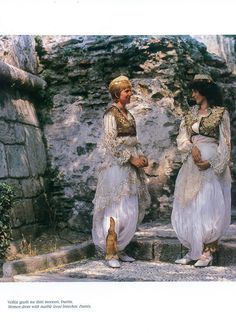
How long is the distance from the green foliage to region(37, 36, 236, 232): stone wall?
116 cm

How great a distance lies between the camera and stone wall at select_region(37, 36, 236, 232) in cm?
608

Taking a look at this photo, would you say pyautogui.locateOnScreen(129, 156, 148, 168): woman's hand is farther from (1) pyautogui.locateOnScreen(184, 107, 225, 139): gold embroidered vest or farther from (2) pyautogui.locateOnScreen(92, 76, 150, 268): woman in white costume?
(1) pyautogui.locateOnScreen(184, 107, 225, 139): gold embroidered vest

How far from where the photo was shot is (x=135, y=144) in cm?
499

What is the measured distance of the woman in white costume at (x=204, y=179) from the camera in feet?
15.6

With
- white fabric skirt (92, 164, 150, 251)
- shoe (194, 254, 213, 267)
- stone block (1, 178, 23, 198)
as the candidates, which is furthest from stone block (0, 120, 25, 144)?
shoe (194, 254, 213, 267)

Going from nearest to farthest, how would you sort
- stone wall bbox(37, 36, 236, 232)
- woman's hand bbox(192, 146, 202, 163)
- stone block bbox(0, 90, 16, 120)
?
woman's hand bbox(192, 146, 202, 163) < stone block bbox(0, 90, 16, 120) < stone wall bbox(37, 36, 236, 232)

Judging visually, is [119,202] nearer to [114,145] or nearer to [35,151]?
[114,145]

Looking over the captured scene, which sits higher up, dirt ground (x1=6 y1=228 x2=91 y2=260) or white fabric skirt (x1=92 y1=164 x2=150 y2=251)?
white fabric skirt (x1=92 y1=164 x2=150 y2=251)

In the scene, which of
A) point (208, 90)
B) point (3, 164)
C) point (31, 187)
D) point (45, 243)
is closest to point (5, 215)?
point (3, 164)

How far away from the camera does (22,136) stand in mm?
5812

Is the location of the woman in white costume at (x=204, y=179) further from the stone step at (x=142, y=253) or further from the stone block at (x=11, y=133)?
the stone block at (x=11, y=133)

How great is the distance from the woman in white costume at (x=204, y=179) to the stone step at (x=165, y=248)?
121 millimetres

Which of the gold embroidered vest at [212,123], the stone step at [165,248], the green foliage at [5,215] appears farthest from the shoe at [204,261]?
the green foliage at [5,215]
